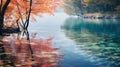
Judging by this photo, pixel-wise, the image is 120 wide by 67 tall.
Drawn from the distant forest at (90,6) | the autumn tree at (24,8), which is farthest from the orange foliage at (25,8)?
the distant forest at (90,6)

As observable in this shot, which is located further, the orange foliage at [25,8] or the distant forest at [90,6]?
the distant forest at [90,6]

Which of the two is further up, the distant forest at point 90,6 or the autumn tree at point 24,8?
the autumn tree at point 24,8

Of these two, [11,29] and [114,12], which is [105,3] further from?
[11,29]

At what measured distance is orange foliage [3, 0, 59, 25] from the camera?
43.6 metres

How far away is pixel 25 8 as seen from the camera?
43.9m

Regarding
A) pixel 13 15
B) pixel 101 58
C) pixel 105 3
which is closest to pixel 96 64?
pixel 101 58

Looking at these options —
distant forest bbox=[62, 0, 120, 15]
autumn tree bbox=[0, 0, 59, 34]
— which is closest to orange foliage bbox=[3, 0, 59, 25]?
autumn tree bbox=[0, 0, 59, 34]

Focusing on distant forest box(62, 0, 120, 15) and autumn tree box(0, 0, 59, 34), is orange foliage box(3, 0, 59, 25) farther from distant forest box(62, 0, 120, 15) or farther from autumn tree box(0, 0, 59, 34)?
distant forest box(62, 0, 120, 15)

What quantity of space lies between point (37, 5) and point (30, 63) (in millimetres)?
25179

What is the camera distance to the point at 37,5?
147ft

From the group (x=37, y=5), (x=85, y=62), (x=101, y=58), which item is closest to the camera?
(x=85, y=62)

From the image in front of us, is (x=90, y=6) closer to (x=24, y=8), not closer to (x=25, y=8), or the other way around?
(x=24, y=8)

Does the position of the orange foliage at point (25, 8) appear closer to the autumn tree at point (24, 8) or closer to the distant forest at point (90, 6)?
the autumn tree at point (24, 8)

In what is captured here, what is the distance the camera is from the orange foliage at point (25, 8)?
43.6m
